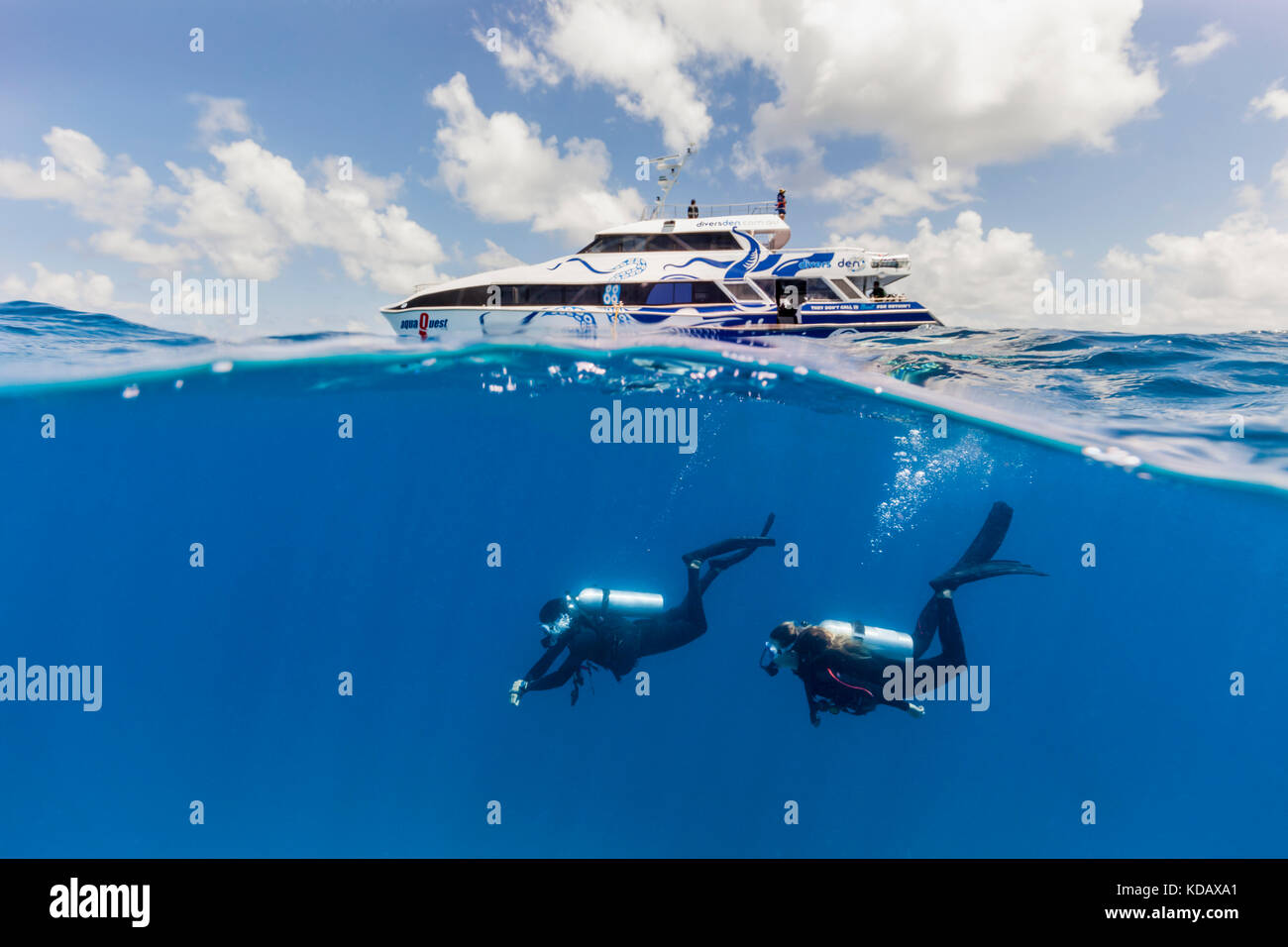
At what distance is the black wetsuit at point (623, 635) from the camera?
10.4 metres

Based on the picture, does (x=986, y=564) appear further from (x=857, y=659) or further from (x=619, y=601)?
(x=619, y=601)

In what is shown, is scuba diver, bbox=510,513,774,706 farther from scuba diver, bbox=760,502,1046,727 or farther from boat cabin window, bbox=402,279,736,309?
boat cabin window, bbox=402,279,736,309

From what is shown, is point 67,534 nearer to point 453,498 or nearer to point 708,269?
point 453,498

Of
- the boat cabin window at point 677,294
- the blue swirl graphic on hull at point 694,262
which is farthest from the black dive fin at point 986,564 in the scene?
the blue swirl graphic on hull at point 694,262

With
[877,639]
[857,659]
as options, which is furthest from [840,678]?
[877,639]

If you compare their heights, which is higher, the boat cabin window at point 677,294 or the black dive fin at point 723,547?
the boat cabin window at point 677,294

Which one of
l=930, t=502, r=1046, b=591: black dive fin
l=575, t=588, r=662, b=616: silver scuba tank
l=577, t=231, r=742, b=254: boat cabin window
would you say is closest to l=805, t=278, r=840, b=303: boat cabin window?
l=577, t=231, r=742, b=254: boat cabin window

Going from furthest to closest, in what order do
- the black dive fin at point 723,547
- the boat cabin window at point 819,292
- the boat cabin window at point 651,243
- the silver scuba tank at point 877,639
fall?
the boat cabin window at point 651,243
the boat cabin window at point 819,292
the black dive fin at point 723,547
the silver scuba tank at point 877,639

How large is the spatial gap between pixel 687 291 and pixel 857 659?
1111 centimetres

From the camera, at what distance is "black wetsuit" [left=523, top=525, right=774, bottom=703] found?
1036cm

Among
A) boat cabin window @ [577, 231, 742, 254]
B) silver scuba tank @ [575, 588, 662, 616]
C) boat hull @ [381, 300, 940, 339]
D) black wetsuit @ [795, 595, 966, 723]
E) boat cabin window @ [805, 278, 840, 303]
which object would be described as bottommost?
black wetsuit @ [795, 595, 966, 723]

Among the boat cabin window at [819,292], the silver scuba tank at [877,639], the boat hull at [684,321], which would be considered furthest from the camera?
the boat cabin window at [819,292]

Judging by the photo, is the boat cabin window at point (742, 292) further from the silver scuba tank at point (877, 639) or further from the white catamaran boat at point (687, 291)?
the silver scuba tank at point (877, 639)

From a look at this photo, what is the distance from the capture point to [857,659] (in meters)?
9.69
